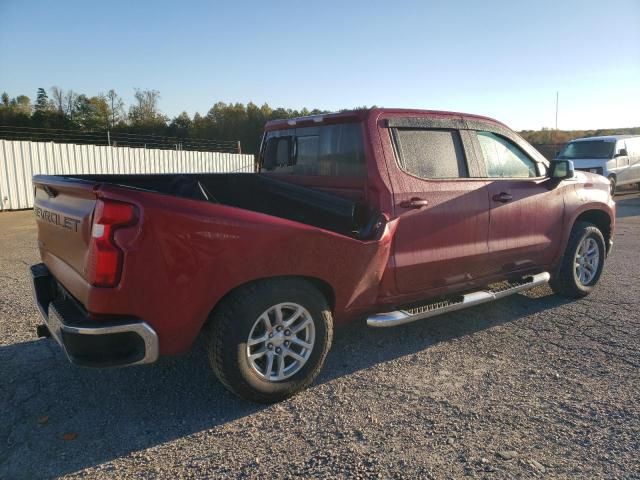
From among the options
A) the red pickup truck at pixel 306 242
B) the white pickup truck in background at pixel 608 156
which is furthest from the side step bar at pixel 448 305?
the white pickup truck in background at pixel 608 156

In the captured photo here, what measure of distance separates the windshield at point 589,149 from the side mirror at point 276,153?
605 inches

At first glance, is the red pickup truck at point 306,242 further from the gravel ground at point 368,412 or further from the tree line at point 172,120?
the tree line at point 172,120

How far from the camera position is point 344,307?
3.48m

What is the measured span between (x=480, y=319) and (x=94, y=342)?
11.6 ft

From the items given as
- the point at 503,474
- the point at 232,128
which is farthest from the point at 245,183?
the point at 232,128

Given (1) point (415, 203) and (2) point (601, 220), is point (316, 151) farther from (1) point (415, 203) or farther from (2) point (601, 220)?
(2) point (601, 220)

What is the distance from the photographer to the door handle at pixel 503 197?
4373 mm

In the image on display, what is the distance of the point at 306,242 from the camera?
3.12m

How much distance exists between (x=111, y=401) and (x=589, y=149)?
1801 centimetres

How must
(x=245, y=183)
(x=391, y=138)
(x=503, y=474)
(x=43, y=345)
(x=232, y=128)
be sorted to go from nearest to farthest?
(x=503, y=474) → (x=391, y=138) → (x=43, y=345) → (x=245, y=183) → (x=232, y=128)

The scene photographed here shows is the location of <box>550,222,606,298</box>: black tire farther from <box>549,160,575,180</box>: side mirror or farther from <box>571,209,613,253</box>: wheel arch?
<box>549,160,575,180</box>: side mirror

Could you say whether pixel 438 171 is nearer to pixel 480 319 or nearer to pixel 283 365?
pixel 480 319

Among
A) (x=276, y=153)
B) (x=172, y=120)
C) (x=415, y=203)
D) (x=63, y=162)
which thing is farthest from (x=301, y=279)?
(x=172, y=120)

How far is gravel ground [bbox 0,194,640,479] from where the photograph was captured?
Result: 255 centimetres
